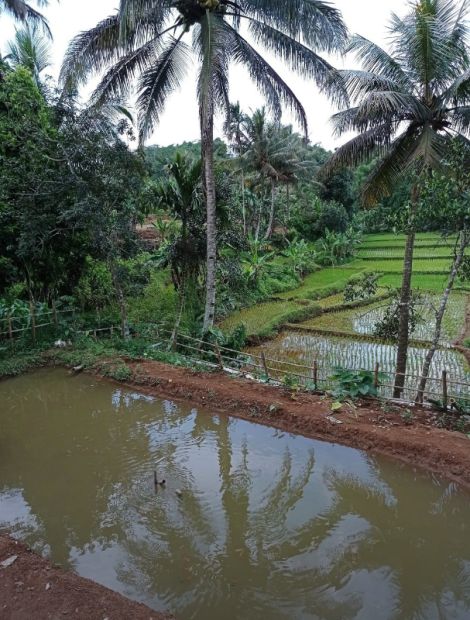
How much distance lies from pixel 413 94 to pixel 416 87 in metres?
0.15

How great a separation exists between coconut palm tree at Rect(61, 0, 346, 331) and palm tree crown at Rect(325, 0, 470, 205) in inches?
39.1

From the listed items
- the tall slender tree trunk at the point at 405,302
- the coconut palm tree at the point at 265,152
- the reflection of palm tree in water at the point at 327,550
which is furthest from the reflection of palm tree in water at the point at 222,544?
the coconut palm tree at the point at 265,152

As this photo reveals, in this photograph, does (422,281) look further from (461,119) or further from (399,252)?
(461,119)

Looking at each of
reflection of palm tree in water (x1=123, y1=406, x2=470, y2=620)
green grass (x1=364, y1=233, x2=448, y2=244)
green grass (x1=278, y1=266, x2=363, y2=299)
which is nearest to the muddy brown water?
reflection of palm tree in water (x1=123, y1=406, x2=470, y2=620)

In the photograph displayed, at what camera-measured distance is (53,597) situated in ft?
15.6

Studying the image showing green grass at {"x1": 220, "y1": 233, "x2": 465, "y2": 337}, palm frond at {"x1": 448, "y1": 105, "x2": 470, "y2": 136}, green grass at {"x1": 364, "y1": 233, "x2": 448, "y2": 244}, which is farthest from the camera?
green grass at {"x1": 364, "y1": 233, "x2": 448, "y2": 244}

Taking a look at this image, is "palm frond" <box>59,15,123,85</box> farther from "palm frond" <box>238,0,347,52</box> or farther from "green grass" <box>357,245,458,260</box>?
"green grass" <box>357,245,458,260</box>

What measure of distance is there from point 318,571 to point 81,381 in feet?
25.5

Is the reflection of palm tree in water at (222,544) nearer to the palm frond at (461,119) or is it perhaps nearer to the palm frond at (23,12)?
the palm frond at (461,119)

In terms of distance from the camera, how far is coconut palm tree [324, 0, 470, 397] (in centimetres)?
848

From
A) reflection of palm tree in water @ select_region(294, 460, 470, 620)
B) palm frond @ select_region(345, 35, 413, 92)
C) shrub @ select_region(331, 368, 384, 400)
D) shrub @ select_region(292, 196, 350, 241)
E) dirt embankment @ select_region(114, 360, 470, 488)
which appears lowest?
reflection of palm tree in water @ select_region(294, 460, 470, 620)

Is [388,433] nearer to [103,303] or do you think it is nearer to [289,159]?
[103,303]

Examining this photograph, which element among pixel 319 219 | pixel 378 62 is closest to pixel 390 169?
pixel 378 62

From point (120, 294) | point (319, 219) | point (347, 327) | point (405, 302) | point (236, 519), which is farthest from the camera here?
point (319, 219)
